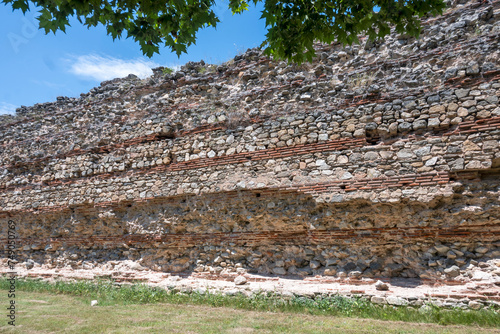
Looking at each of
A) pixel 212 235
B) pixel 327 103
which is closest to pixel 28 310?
pixel 212 235

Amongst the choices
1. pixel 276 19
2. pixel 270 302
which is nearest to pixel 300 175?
pixel 270 302

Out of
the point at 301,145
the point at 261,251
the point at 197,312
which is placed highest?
the point at 301,145

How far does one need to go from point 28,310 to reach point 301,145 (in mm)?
6279

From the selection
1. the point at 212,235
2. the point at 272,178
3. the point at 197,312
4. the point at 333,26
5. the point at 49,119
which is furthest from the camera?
the point at 49,119

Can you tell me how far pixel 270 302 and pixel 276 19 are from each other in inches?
184

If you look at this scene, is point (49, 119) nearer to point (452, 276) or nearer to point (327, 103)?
point (327, 103)

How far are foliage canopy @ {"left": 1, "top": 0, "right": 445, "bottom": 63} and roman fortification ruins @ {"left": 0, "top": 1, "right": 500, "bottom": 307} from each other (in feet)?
8.71

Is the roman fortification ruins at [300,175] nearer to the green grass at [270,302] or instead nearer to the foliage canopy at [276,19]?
the green grass at [270,302]

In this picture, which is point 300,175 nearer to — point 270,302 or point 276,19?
point 270,302

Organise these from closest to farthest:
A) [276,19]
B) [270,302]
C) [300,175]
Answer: [276,19]
[270,302]
[300,175]

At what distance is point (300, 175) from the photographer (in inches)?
272

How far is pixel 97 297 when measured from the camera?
756 centimetres

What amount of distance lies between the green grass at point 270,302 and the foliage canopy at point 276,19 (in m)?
3.94

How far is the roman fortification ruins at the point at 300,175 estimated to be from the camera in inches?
226
